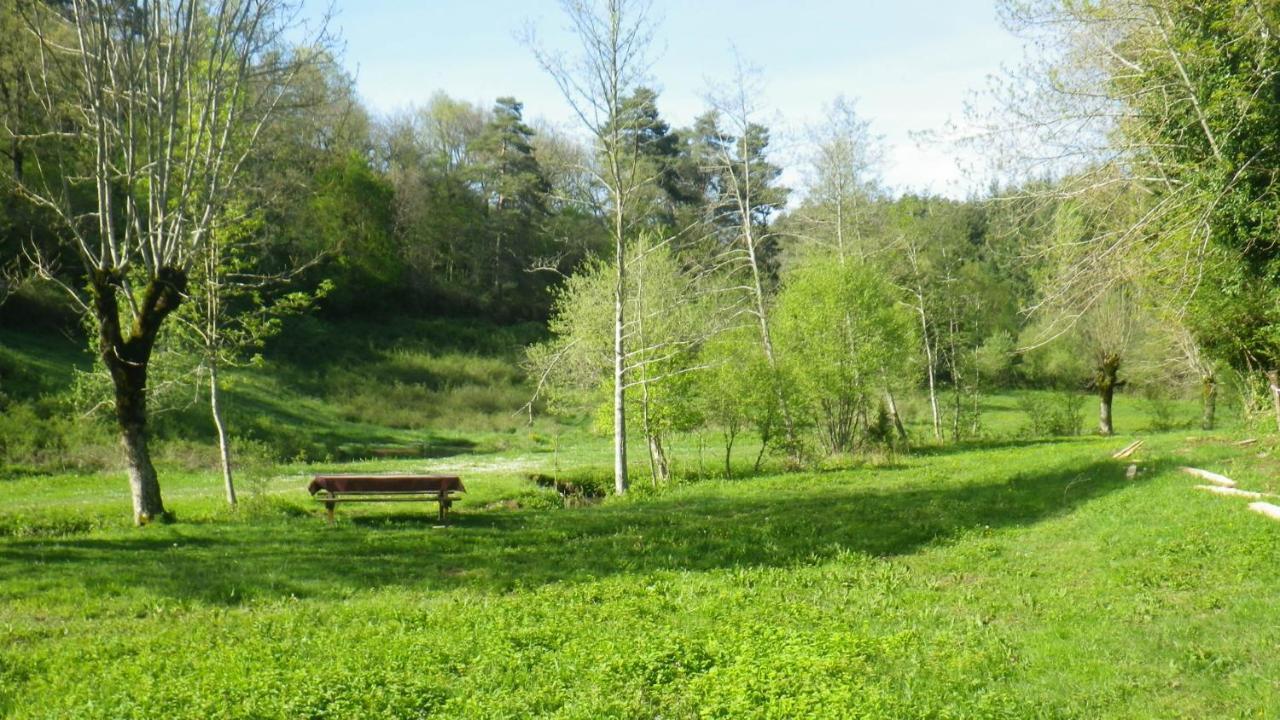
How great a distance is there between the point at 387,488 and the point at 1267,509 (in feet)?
44.2

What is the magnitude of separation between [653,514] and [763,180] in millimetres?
17788

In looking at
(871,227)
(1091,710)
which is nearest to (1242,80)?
(1091,710)

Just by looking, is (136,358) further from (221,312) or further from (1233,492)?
(1233,492)

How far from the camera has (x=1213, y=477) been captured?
51.3 feet

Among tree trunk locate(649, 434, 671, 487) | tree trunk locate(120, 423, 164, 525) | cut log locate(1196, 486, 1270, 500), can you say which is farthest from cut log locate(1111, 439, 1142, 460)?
tree trunk locate(120, 423, 164, 525)

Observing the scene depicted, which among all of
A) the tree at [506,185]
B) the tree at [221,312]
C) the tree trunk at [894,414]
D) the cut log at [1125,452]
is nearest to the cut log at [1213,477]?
the cut log at [1125,452]

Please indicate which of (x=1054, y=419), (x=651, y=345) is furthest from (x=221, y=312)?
(x=1054, y=419)

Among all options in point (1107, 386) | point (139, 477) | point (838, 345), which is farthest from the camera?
point (1107, 386)

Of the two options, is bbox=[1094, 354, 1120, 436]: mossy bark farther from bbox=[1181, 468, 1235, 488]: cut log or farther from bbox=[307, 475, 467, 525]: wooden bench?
bbox=[307, 475, 467, 525]: wooden bench

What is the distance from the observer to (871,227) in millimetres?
37125

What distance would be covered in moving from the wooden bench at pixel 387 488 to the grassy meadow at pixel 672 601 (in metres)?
0.40

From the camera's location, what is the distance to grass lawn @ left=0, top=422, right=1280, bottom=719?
6512 mm

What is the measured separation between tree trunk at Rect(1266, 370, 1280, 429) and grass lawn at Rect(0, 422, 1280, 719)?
12.3ft

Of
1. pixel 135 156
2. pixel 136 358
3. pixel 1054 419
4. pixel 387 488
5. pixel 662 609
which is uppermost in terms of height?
pixel 135 156
